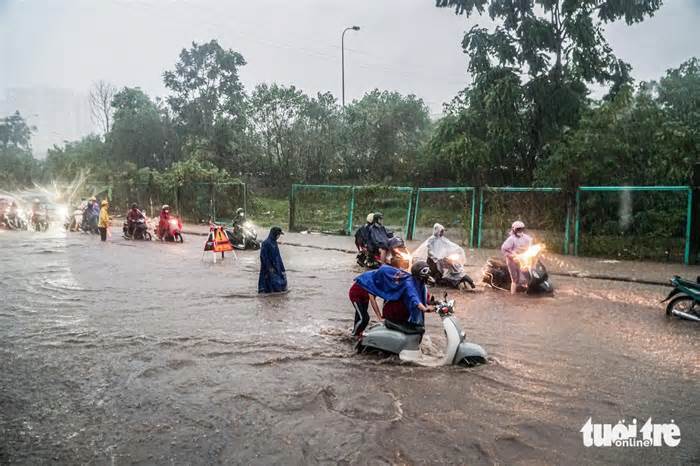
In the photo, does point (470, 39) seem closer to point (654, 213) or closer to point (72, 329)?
point (654, 213)

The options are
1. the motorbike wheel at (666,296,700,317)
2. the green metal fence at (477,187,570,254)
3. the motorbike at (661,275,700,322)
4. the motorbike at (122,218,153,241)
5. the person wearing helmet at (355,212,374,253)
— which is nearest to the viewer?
the motorbike at (661,275,700,322)

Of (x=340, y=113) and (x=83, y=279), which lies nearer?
(x=83, y=279)

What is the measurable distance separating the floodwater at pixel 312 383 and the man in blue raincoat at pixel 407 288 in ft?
1.91

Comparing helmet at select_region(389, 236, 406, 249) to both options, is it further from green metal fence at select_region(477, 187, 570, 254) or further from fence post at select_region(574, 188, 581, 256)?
fence post at select_region(574, 188, 581, 256)

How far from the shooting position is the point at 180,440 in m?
4.02

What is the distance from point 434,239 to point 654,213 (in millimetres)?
7027

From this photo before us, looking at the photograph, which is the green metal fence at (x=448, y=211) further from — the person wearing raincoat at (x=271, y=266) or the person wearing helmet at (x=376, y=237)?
the person wearing raincoat at (x=271, y=266)

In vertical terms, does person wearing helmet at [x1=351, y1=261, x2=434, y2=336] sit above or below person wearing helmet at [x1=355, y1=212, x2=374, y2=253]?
below

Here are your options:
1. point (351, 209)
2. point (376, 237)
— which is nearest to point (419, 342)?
point (376, 237)

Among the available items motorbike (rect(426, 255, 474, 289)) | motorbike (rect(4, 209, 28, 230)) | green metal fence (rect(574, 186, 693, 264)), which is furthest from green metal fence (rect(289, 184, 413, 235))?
motorbike (rect(4, 209, 28, 230))

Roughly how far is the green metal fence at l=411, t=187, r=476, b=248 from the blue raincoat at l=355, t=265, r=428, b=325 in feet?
35.7

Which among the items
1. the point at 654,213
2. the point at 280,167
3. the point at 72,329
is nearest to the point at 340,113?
the point at 280,167

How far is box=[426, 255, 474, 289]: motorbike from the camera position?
1044cm

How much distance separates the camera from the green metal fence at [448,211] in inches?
651
